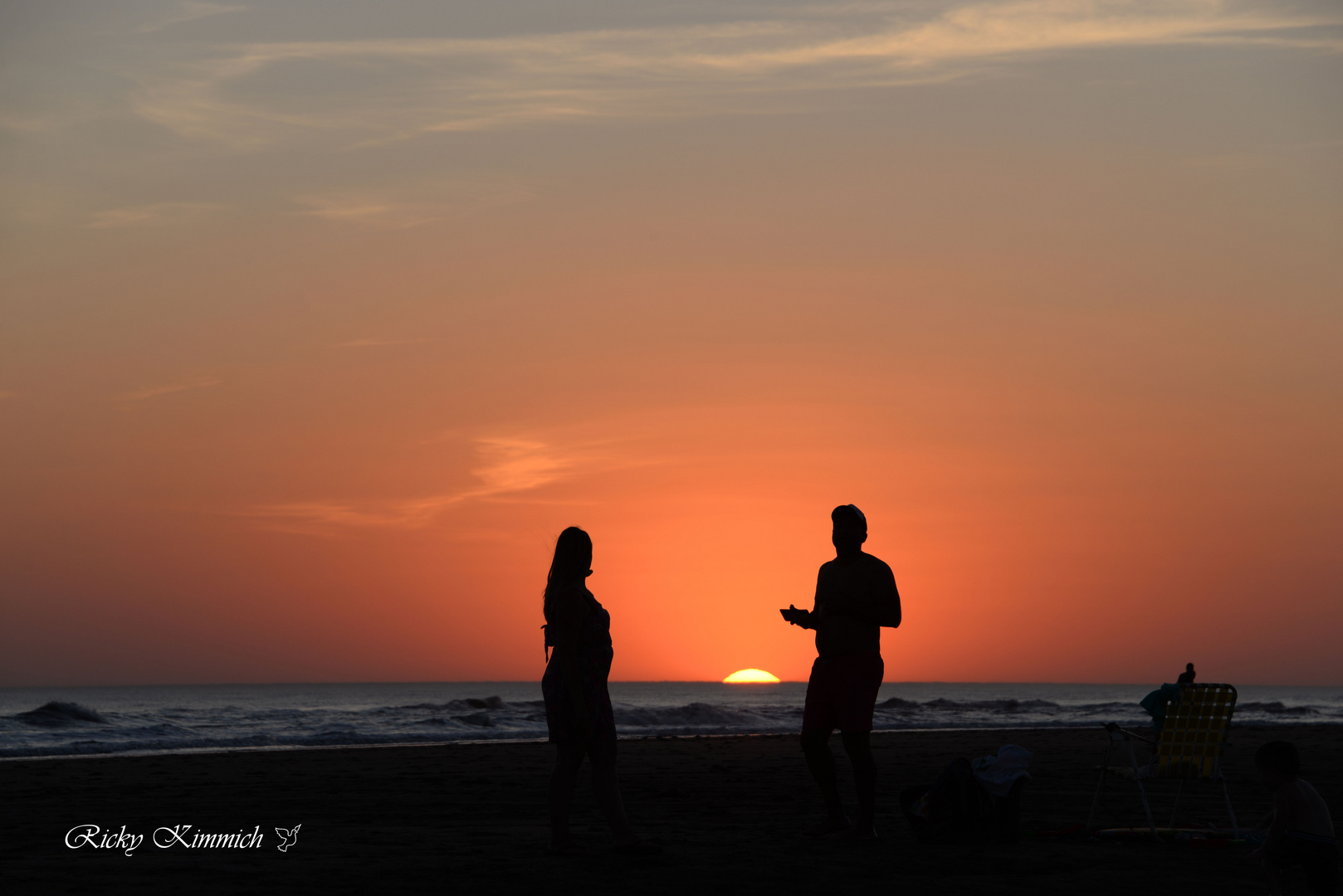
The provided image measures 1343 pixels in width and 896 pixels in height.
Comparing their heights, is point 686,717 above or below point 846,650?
below

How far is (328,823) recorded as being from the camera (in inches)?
309

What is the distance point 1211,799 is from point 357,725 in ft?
70.2

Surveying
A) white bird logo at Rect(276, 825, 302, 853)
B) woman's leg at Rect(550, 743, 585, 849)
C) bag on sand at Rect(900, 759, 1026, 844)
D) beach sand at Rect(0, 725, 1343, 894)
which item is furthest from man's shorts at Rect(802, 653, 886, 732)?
white bird logo at Rect(276, 825, 302, 853)

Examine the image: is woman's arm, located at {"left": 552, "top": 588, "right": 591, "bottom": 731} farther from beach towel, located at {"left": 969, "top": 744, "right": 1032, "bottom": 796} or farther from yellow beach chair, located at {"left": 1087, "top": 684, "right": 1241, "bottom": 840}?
yellow beach chair, located at {"left": 1087, "top": 684, "right": 1241, "bottom": 840}

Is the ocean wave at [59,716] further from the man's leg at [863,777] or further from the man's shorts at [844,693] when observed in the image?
the man's leg at [863,777]

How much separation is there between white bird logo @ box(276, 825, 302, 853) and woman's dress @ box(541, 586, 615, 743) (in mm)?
1741

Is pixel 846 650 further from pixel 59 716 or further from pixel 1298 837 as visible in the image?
pixel 59 716

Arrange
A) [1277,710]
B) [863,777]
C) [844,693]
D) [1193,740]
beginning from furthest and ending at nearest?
[1277,710] < [1193,740] < [844,693] < [863,777]

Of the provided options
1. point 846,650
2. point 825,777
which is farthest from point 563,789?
point 846,650

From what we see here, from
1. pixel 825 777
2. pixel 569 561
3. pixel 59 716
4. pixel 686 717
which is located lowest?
pixel 686 717

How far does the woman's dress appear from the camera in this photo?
609 cm

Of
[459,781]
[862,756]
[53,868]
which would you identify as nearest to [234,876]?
[53,868]

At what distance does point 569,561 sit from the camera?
6219 mm

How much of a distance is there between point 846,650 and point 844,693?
0.85ft
